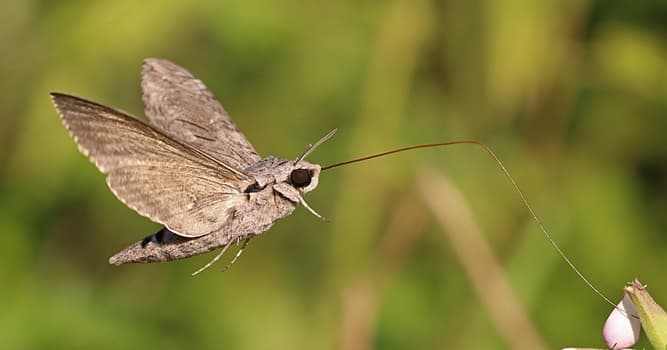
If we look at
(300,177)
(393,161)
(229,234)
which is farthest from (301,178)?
(393,161)

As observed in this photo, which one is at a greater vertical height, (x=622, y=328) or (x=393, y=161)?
(x=622, y=328)

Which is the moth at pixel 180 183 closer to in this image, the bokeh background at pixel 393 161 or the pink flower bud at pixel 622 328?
the pink flower bud at pixel 622 328

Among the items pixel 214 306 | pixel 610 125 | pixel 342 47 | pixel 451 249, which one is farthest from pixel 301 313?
pixel 610 125

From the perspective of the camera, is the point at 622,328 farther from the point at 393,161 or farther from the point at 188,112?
the point at 393,161

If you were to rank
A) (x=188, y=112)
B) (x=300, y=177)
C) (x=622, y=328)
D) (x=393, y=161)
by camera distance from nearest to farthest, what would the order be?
(x=622, y=328), (x=300, y=177), (x=188, y=112), (x=393, y=161)

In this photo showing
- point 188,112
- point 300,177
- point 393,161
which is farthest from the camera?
point 393,161

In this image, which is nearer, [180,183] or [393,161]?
[180,183]

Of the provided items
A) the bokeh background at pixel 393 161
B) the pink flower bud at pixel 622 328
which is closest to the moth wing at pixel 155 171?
the pink flower bud at pixel 622 328

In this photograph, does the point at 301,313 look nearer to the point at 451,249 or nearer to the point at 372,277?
the point at 372,277
